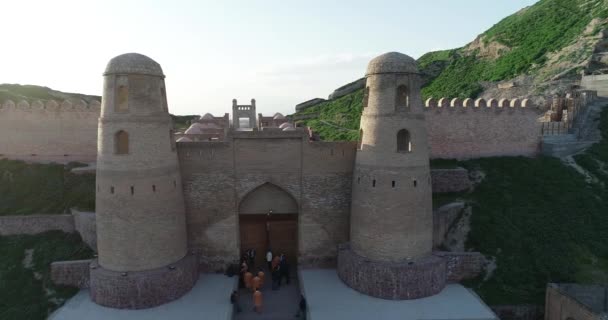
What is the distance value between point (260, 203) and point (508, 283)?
9.59m

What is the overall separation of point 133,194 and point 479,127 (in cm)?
1638

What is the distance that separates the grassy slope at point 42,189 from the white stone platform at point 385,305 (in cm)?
1035

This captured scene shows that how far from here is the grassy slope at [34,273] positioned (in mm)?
12648

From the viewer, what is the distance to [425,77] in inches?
1768

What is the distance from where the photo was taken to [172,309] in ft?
40.8

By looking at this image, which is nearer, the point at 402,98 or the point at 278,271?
the point at 402,98

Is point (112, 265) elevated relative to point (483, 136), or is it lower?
lower

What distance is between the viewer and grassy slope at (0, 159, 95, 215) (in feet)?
55.0

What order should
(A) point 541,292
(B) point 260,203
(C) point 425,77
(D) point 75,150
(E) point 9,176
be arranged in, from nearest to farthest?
(A) point 541,292
(B) point 260,203
(E) point 9,176
(D) point 75,150
(C) point 425,77

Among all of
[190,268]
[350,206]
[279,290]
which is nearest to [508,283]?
[350,206]

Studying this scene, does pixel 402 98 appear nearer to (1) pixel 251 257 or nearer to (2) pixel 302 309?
(2) pixel 302 309

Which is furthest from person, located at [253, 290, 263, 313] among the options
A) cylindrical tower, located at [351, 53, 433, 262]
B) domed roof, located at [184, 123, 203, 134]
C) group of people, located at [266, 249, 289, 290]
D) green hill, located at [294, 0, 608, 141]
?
green hill, located at [294, 0, 608, 141]

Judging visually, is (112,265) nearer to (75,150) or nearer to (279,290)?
(279,290)

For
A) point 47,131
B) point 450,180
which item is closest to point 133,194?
point 47,131
